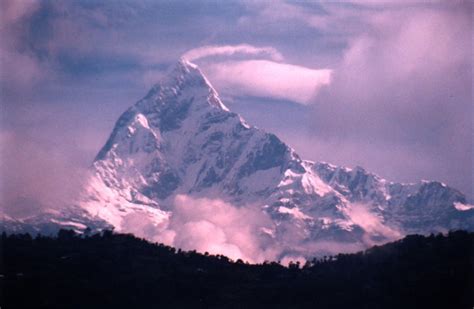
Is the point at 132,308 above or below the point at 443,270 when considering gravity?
below

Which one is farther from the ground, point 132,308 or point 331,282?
point 331,282

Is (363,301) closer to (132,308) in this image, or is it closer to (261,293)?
(261,293)

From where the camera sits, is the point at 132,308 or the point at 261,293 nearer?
the point at 132,308

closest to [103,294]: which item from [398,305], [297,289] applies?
[297,289]

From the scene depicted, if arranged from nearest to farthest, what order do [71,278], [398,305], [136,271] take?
[398,305] < [71,278] < [136,271]

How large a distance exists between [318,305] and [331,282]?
15557mm

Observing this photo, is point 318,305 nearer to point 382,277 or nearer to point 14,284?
point 382,277

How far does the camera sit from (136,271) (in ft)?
656

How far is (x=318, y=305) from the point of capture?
578 ft

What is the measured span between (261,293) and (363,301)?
22.9 m

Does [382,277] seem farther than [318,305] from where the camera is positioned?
Yes

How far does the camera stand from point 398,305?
17150cm

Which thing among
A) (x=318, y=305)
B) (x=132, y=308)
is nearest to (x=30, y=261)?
(x=132, y=308)

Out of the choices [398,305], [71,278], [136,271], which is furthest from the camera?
[136,271]
